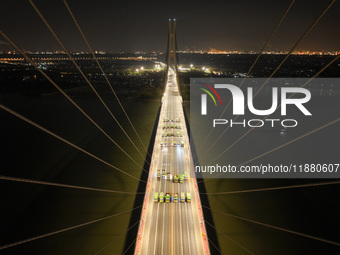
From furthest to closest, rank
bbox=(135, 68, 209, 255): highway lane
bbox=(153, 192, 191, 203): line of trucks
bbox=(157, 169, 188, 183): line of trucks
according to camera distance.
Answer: bbox=(157, 169, 188, 183): line of trucks, bbox=(153, 192, 191, 203): line of trucks, bbox=(135, 68, 209, 255): highway lane

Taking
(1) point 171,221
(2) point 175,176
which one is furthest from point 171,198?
(2) point 175,176

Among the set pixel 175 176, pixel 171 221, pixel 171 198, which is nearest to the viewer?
pixel 171 221

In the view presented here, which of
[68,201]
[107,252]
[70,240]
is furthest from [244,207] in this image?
[68,201]

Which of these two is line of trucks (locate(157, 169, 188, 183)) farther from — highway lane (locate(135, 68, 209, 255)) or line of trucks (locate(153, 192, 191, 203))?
line of trucks (locate(153, 192, 191, 203))

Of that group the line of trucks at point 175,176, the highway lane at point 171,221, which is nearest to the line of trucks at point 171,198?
the highway lane at point 171,221

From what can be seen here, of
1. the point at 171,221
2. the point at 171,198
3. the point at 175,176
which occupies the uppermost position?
the point at 175,176

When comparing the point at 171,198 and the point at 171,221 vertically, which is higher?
the point at 171,198

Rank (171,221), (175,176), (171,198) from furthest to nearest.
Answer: (175,176) → (171,198) → (171,221)

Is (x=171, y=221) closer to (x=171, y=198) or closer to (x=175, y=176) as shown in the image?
(x=171, y=198)

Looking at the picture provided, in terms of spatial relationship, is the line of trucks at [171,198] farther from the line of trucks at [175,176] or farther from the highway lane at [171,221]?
the line of trucks at [175,176]

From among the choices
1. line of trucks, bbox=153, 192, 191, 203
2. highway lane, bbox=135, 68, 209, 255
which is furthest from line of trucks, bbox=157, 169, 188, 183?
line of trucks, bbox=153, 192, 191, 203

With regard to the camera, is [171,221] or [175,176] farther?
[175,176]
